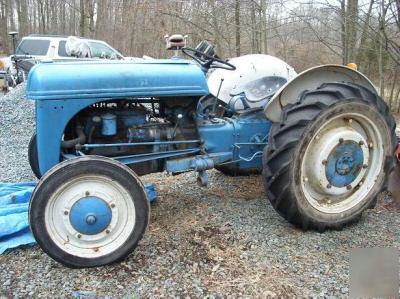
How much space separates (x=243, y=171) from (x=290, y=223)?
1.19 m

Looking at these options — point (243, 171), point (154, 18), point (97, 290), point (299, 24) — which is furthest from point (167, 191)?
point (154, 18)

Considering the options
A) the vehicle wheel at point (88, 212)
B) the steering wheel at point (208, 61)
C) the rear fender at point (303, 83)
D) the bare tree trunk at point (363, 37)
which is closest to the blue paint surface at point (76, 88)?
the vehicle wheel at point (88, 212)

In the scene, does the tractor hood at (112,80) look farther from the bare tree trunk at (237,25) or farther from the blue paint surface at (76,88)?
the bare tree trunk at (237,25)

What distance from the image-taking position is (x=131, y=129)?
10.1ft

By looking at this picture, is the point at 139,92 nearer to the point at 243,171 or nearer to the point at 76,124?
the point at 76,124

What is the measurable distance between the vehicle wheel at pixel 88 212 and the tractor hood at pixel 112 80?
1.50 feet

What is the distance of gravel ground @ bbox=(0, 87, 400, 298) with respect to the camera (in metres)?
2.46

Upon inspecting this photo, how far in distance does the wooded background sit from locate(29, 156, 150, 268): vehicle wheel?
13.5 feet

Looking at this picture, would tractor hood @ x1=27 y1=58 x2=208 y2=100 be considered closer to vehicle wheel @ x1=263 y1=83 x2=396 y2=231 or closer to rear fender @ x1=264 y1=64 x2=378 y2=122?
rear fender @ x1=264 y1=64 x2=378 y2=122

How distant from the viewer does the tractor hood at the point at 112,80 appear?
2.65m

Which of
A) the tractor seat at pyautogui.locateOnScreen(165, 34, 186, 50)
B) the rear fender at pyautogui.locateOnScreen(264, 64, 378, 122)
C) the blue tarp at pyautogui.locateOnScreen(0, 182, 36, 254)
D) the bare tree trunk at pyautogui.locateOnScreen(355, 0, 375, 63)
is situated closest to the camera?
the blue tarp at pyautogui.locateOnScreen(0, 182, 36, 254)

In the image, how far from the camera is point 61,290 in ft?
7.95

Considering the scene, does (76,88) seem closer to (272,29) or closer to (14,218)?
(14,218)

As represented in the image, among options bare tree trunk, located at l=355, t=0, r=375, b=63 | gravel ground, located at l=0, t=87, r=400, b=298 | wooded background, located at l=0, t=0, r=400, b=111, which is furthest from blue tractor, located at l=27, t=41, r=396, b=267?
bare tree trunk, located at l=355, t=0, r=375, b=63
